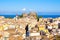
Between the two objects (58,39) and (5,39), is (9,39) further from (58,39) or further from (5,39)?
(58,39)

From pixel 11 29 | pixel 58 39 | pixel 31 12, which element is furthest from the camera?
pixel 31 12

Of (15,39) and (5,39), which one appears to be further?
(15,39)

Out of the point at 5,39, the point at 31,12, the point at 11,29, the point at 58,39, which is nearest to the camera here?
the point at 5,39

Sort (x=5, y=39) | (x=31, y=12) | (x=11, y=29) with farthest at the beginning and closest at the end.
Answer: (x=31, y=12)
(x=11, y=29)
(x=5, y=39)

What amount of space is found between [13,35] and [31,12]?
65398 mm

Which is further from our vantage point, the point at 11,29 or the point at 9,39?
the point at 11,29

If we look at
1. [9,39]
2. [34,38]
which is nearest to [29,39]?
[34,38]

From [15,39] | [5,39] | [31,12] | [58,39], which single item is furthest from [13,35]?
[31,12]

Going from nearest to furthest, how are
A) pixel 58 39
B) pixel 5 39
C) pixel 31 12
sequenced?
pixel 5 39
pixel 58 39
pixel 31 12

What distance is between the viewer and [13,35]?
8.87m

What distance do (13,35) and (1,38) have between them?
760 mm

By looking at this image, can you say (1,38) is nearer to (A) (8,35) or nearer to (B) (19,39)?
(A) (8,35)

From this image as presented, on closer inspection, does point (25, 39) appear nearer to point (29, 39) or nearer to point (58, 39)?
point (29, 39)

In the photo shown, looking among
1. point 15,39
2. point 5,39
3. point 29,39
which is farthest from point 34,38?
point 5,39
